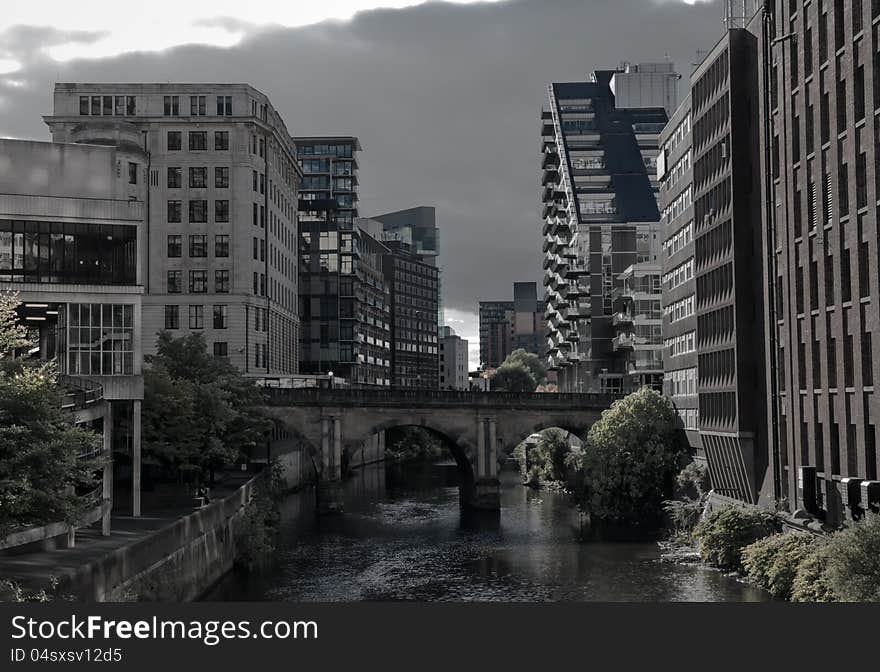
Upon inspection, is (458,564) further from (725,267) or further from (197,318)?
(197,318)

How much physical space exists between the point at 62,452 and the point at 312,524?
62.1 meters

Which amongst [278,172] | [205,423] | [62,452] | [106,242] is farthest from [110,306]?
[278,172]

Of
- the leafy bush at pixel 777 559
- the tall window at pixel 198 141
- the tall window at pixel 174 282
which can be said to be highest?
the tall window at pixel 198 141

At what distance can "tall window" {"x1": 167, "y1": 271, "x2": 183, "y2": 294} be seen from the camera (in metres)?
139

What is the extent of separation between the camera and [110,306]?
7069 centimetres

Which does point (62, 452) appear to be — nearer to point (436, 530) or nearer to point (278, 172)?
point (436, 530)

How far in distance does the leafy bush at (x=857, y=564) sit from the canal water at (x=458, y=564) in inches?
605

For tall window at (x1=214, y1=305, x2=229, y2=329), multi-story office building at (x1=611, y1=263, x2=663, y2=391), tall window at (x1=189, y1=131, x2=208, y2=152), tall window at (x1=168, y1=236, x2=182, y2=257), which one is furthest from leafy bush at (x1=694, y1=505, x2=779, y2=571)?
tall window at (x1=189, y1=131, x2=208, y2=152)

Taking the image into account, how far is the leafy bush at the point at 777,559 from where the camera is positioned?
61906 mm

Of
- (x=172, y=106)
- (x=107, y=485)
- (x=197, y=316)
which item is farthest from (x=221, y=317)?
(x=107, y=485)

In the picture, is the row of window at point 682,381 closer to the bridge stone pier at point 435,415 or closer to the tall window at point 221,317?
the bridge stone pier at point 435,415

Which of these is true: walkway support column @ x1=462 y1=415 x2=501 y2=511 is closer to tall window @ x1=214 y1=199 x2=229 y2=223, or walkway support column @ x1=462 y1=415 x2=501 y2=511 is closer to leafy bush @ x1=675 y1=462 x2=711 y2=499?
leafy bush @ x1=675 y1=462 x2=711 y2=499

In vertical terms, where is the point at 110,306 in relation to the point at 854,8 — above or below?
below

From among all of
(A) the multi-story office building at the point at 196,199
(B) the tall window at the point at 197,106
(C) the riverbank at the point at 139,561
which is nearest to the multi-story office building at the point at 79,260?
(C) the riverbank at the point at 139,561
